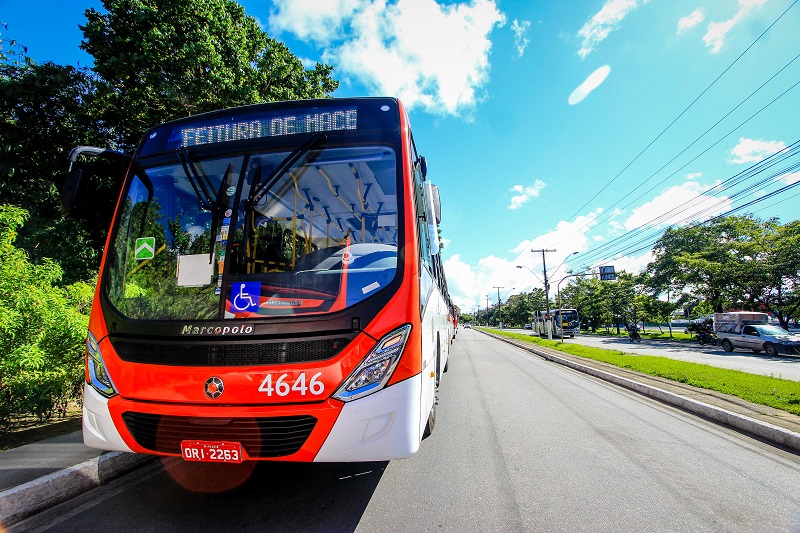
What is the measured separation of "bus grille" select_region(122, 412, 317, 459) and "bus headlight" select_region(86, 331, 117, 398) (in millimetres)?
580

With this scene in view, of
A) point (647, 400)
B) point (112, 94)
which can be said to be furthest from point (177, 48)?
point (647, 400)

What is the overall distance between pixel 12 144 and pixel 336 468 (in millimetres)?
13842

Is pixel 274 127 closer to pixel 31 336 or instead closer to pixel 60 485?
pixel 60 485

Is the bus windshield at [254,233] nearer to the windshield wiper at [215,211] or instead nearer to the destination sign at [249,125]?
the windshield wiper at [215,211]

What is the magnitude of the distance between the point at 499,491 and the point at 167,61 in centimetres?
1214

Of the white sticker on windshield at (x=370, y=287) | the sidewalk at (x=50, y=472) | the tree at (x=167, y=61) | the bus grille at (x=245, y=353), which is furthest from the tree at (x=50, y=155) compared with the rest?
the white sticker on windshield at (x=370, y=287)

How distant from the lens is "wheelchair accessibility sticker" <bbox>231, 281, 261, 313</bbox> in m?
2.46

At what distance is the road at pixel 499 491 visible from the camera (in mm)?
2529

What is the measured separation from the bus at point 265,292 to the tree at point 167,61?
26.7ft

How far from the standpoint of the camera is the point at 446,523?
2.51 m

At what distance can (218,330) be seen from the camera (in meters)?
2.36

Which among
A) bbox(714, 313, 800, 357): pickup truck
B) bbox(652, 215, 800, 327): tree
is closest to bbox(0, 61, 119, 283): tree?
bbox(714, 313, 800, 357): pickup truck

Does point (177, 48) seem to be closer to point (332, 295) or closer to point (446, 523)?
point (332, 295)

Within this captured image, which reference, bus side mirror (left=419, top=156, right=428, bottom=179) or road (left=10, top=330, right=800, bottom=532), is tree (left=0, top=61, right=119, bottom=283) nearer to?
road (left=10, top=330, right=800, bottom=532)
